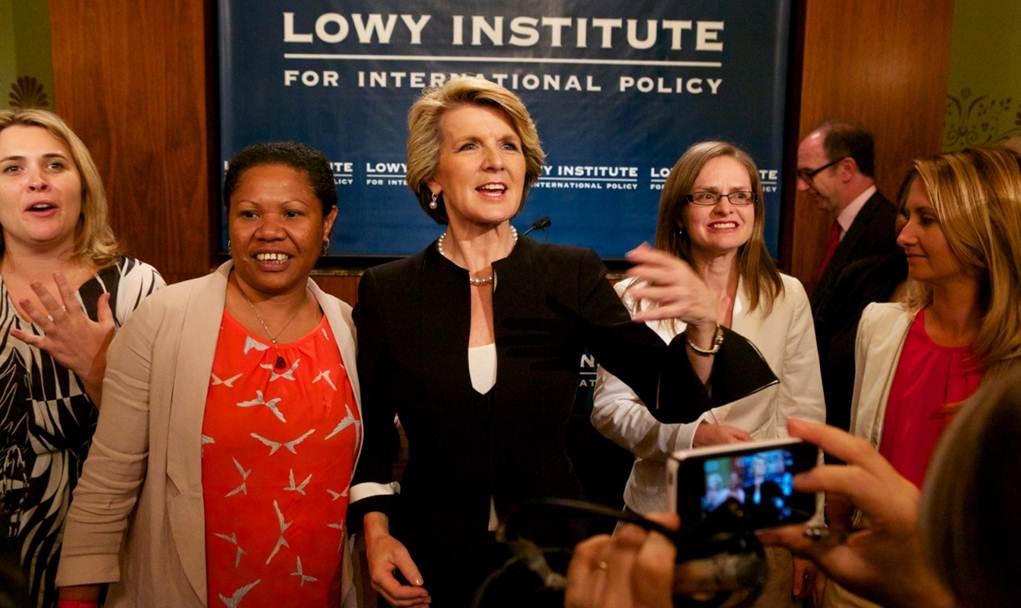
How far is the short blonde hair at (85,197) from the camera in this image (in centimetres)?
198

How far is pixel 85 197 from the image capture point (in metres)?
2.02

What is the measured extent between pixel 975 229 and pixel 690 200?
66 centimetres

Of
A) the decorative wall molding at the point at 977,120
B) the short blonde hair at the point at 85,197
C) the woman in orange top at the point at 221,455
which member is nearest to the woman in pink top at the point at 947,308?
the woman in orange top at the point at 221,455

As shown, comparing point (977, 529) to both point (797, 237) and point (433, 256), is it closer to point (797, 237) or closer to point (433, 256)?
point (433, 256)

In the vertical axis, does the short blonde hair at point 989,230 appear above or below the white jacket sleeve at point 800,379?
above

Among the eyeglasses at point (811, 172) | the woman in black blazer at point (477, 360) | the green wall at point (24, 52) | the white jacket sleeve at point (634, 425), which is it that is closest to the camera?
the woman in black blazer at point (477, 360)

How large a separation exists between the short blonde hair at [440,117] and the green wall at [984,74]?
9.69 feet

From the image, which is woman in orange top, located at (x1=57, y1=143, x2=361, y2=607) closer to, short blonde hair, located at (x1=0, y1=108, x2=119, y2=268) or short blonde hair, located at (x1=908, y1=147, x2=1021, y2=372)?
short blonde hair, located at (x1=0, y1=108, x2=119, y2=268)

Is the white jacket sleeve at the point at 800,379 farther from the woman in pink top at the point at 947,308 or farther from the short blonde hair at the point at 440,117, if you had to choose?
the short blonde hair at the point at 440,117

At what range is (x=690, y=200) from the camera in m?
2.12

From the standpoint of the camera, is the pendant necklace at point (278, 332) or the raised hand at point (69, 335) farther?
the raised hand at point (69, 335)

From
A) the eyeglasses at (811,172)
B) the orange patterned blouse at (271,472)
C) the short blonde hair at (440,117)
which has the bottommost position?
the orange patterned blouse at (271,472)

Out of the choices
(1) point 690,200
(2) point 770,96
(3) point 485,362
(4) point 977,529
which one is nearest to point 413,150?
(3) point 485,362

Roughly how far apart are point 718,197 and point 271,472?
1241mm
